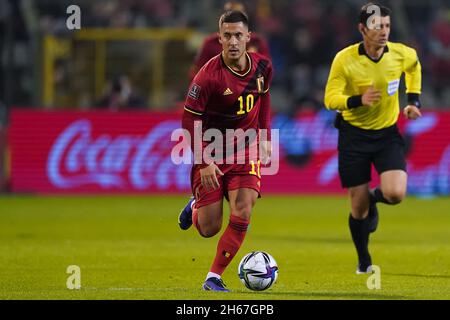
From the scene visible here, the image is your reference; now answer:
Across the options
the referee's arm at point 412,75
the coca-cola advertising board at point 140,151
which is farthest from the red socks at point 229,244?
the coca-cola advertising board at point 140,151

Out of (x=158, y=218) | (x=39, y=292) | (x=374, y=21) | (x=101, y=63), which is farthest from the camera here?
(x=101, y=63)

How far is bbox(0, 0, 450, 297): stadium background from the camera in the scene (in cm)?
2052

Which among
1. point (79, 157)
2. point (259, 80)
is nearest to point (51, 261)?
point (259, 80)

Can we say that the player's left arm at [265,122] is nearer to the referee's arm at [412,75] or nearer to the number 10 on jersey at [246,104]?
the number 10 on jersey at [246,104]

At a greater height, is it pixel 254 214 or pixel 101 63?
pixel 101 63

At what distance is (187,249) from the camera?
1334 cm

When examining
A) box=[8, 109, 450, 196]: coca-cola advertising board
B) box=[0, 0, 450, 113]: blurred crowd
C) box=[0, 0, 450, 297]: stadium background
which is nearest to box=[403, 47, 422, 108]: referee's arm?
box=[0, 0, 450, 297]: stadium background

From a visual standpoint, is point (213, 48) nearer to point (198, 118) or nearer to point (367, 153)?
point (367, 153)

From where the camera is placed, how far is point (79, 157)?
20.3 m

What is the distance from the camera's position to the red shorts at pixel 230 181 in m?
9.36

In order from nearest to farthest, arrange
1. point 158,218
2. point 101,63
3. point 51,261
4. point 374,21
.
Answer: point 374,21 → point 51,261 → point 158,218 → point 101,63

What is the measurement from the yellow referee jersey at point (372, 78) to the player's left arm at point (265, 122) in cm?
98

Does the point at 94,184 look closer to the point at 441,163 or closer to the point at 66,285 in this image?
the point at 441,163
